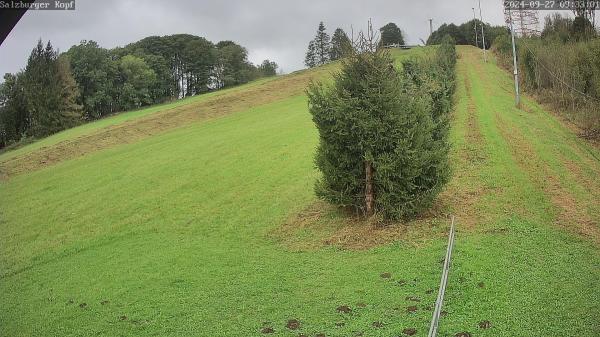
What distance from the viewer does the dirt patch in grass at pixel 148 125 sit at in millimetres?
35250

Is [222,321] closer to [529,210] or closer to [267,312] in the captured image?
[267,312]

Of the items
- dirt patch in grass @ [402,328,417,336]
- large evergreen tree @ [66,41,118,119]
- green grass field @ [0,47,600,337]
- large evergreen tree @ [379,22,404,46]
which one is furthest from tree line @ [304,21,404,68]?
dirt patch in grass @ [402,328,417,336]

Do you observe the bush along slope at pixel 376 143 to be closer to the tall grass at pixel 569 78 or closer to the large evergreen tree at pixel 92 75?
the tall grass at pixel 569 78

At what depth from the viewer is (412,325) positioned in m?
8.45

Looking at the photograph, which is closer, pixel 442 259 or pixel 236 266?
pixel 442 259

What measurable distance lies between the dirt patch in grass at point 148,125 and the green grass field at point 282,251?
813cm

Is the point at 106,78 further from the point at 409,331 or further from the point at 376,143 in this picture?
the point at 409,331

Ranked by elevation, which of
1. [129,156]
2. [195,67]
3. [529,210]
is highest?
[195,67]

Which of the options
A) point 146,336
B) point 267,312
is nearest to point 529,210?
point 267,312

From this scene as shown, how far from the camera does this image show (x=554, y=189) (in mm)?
17344

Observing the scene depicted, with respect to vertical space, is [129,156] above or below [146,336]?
above

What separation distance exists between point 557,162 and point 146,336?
1894 centimetres

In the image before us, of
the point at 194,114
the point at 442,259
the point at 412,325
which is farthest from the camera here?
the point at 194,114

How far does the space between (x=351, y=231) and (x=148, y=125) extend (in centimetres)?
3285
